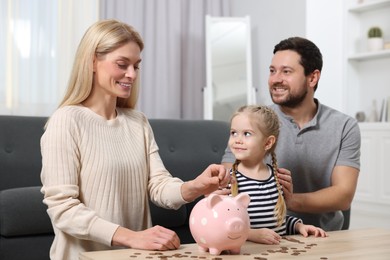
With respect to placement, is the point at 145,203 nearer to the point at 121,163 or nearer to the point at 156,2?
the point at 121,163

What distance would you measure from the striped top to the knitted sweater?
19cm

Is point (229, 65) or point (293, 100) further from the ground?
point (229, 65)

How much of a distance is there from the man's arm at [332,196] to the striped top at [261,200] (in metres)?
0.20

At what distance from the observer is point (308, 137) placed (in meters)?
2.20

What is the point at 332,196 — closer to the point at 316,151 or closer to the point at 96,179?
the point at 316,151

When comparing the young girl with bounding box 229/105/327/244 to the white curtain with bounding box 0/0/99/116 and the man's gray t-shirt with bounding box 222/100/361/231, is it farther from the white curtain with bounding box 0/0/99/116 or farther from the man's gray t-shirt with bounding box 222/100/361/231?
the white curtain with bounding box 0/0/99/116

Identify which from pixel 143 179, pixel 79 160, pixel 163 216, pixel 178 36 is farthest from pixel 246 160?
pixel 178 36

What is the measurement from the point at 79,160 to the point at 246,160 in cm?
47

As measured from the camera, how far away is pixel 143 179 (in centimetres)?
174

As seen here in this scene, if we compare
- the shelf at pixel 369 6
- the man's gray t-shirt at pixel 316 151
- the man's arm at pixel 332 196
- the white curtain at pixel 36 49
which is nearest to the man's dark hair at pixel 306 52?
the man's gray t-shirt at pixel 316 151

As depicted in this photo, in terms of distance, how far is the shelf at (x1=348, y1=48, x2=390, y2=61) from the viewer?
455 cm

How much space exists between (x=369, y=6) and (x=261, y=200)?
11.5 ft

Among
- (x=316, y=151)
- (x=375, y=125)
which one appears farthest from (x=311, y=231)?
(x=375, y=125)

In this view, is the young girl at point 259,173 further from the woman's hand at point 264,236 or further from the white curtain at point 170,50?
the white curtain at point 170,50
